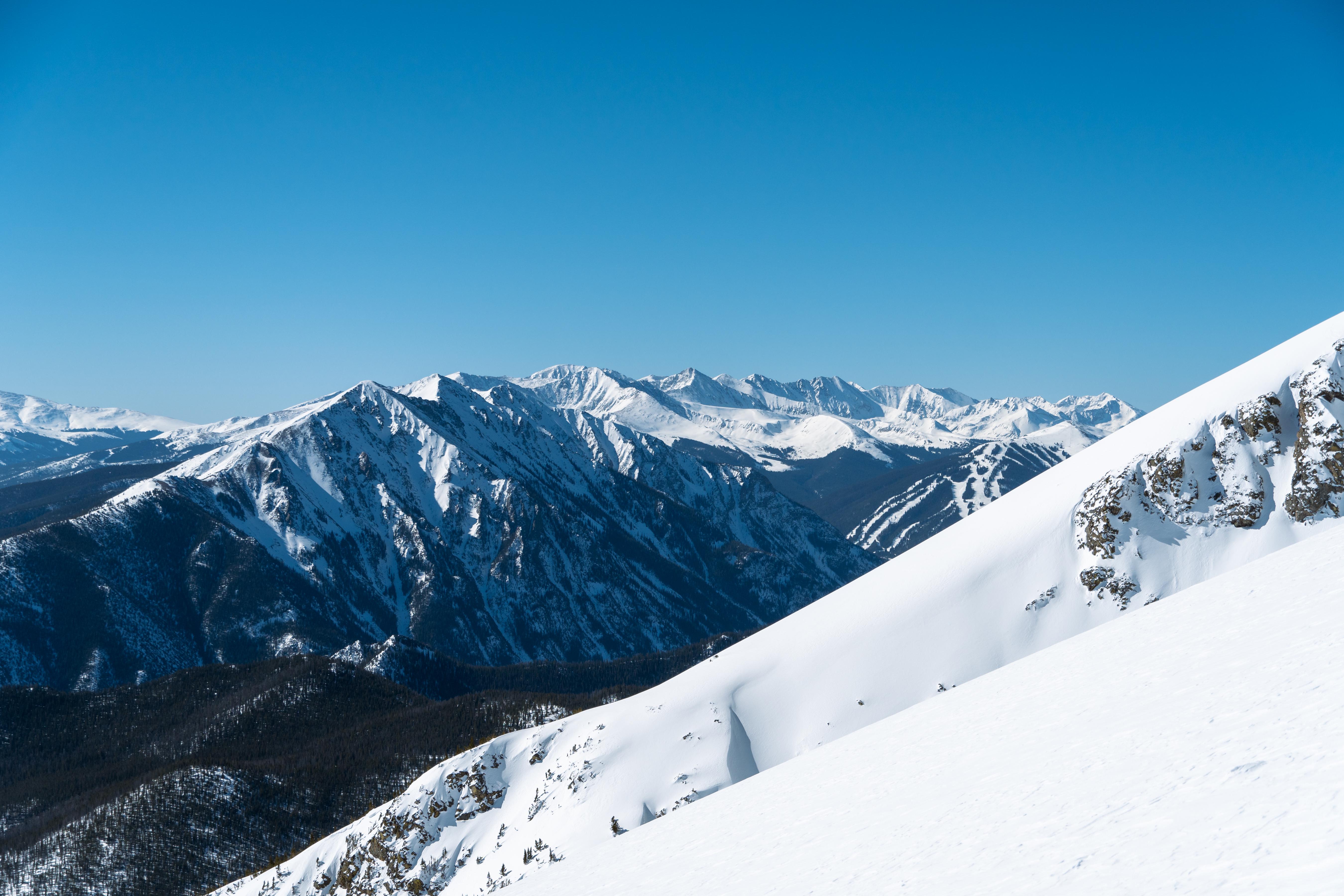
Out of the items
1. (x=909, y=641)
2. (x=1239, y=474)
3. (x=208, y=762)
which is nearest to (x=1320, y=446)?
(x=1239, y=474)

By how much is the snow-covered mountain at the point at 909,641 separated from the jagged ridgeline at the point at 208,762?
5150cm

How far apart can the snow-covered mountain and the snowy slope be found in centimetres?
2832

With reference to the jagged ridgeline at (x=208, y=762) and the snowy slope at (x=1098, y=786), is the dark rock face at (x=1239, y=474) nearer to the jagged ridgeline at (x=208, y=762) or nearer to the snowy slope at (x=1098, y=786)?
the snowy slope at (x=1098, y=786)

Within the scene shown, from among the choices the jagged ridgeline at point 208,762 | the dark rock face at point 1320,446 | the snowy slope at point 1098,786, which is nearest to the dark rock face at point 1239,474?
the dark rock face at point 1320,446

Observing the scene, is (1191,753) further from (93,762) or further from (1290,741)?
(93,762)

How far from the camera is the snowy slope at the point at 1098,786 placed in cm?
1268

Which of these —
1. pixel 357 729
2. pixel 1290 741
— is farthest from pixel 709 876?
pixel 357 729

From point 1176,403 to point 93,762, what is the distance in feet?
677

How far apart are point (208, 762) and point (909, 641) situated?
125636 mm

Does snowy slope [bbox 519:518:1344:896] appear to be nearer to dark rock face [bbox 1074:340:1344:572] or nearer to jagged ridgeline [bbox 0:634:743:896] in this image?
dark rock face [bbox 1074:340:1344:572]

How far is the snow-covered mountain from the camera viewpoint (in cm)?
6125

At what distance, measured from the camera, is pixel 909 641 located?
66.8 meters

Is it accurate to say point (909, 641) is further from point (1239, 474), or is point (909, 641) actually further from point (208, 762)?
point (208, 762)

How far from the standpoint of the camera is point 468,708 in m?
158
